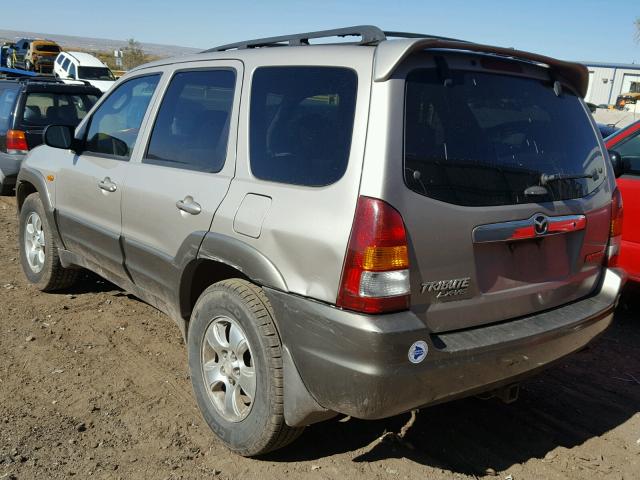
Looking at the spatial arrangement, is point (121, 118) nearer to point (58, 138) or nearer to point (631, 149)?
point (58, 138)

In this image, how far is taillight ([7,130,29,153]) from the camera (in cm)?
851

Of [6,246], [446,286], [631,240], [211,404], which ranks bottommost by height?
[6,246]

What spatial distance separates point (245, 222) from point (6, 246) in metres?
5.06

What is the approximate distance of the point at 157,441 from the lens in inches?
123

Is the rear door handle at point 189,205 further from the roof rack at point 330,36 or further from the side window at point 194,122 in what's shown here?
the roof rack at point 330,36

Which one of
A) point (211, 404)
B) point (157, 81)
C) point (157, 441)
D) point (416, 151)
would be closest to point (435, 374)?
point (416, 151)

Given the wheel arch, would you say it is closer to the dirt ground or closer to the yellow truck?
the dirt ground

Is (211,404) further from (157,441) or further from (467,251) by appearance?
(467,251)

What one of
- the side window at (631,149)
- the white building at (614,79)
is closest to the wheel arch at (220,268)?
the side window at (631,149)

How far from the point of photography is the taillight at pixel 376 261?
2.32m

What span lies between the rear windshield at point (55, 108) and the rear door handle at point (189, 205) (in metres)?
6.53

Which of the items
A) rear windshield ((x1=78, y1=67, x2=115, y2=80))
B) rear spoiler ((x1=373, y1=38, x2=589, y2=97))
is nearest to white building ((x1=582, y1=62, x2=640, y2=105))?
rear windshield ((x1=78, y1=67, x2=115, y2=80))

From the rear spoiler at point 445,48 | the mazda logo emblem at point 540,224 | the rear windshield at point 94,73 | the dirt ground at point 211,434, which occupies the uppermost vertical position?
the rear spoiler at point 445,48

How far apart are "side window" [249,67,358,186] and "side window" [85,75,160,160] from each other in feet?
3.90
